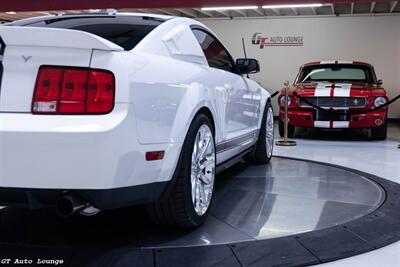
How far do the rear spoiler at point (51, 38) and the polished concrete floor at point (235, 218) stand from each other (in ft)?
3.35

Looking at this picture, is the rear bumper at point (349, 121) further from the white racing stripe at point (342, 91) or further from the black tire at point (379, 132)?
the white racing stripe at point (342, 91)

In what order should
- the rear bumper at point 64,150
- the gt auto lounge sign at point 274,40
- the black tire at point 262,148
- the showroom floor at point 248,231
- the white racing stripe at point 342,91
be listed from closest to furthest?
the rear bumper at point 64,150 → the showroom floor at point 248,231 → the black tire at point 262,148 → the white racing stripe at point 342,91 → the gt auto lounge sign at point 274,40

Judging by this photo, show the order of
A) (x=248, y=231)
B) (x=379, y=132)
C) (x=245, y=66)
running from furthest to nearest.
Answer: (x=379, y=132), (x=245, y=66), (x=248, y=231)

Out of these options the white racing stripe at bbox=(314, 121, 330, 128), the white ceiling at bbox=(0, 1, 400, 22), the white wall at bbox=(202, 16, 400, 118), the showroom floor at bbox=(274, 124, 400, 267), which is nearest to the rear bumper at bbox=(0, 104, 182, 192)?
the showroom floor at bbox=(274, 124, 400, 267)

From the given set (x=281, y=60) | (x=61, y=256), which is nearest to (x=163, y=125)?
(x=61, y=256)

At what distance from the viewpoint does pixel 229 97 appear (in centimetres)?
311

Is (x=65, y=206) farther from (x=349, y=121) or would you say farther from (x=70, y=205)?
(x=349, y=121)

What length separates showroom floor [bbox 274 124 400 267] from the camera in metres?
2.26

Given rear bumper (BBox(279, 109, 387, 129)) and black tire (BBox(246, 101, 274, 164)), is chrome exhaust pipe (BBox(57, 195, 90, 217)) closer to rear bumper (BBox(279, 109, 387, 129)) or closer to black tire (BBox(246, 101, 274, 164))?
black tire (BBox(246, 101, 274, 164))

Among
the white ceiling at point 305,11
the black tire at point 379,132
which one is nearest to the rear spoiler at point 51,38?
the black tire at point 379,132

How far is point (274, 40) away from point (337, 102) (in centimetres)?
461

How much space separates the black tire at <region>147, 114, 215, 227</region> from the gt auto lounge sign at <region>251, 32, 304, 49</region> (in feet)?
29.3

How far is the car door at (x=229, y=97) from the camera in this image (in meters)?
2.95

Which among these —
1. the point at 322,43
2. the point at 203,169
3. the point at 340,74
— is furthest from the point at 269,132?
the point at 322,43
